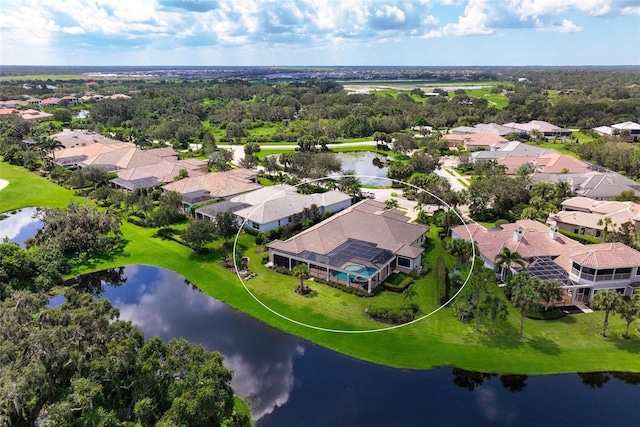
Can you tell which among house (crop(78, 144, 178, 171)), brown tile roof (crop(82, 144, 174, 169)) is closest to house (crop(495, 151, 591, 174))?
house (crop(78, 144, 178, 171))

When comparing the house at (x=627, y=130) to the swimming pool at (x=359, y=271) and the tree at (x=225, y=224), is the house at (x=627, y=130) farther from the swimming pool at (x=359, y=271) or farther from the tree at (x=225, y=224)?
the tree at (x=225, y=224)

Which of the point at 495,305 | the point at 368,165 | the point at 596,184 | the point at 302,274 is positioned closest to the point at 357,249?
the point at 302,274

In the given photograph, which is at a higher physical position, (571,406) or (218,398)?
(218,398)

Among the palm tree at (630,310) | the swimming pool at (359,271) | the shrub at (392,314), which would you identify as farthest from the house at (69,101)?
the palm tree at (630,310)

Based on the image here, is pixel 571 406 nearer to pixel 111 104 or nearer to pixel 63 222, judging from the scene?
pixel 63 222

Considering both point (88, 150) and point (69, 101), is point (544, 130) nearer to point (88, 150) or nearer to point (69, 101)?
point (88, 150)

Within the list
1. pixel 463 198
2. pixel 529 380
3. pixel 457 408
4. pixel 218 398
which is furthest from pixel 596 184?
pixel 218 398

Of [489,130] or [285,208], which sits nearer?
[285,208]
